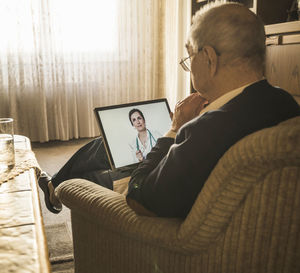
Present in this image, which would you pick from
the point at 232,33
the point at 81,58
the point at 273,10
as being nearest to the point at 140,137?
the point at 232,33

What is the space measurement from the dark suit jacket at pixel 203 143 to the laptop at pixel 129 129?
1.52 feet

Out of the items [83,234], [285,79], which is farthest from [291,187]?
[285,79]

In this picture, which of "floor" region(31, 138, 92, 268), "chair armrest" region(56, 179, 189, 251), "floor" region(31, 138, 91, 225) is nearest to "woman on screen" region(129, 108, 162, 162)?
"chair armrest" region(56, 179, 189, 251)

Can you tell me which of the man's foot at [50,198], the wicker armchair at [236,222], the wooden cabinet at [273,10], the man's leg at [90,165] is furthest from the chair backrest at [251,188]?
the wooden cabinet at [273,10]

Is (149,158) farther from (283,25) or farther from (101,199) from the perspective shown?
(283,25)

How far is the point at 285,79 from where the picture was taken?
65.6 inches

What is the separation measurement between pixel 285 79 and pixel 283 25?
0.27 meters

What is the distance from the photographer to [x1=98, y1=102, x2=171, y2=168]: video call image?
1.30 metres

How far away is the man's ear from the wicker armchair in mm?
277

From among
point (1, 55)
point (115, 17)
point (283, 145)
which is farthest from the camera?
point (115, 17)

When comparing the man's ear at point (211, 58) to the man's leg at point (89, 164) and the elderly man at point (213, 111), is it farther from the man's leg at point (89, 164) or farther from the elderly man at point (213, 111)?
the man's leg at point (89, 164)

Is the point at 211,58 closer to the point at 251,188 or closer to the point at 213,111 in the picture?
the point at 213,111

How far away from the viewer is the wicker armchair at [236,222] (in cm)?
64

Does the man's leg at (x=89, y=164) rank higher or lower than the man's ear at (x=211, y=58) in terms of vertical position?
lower
